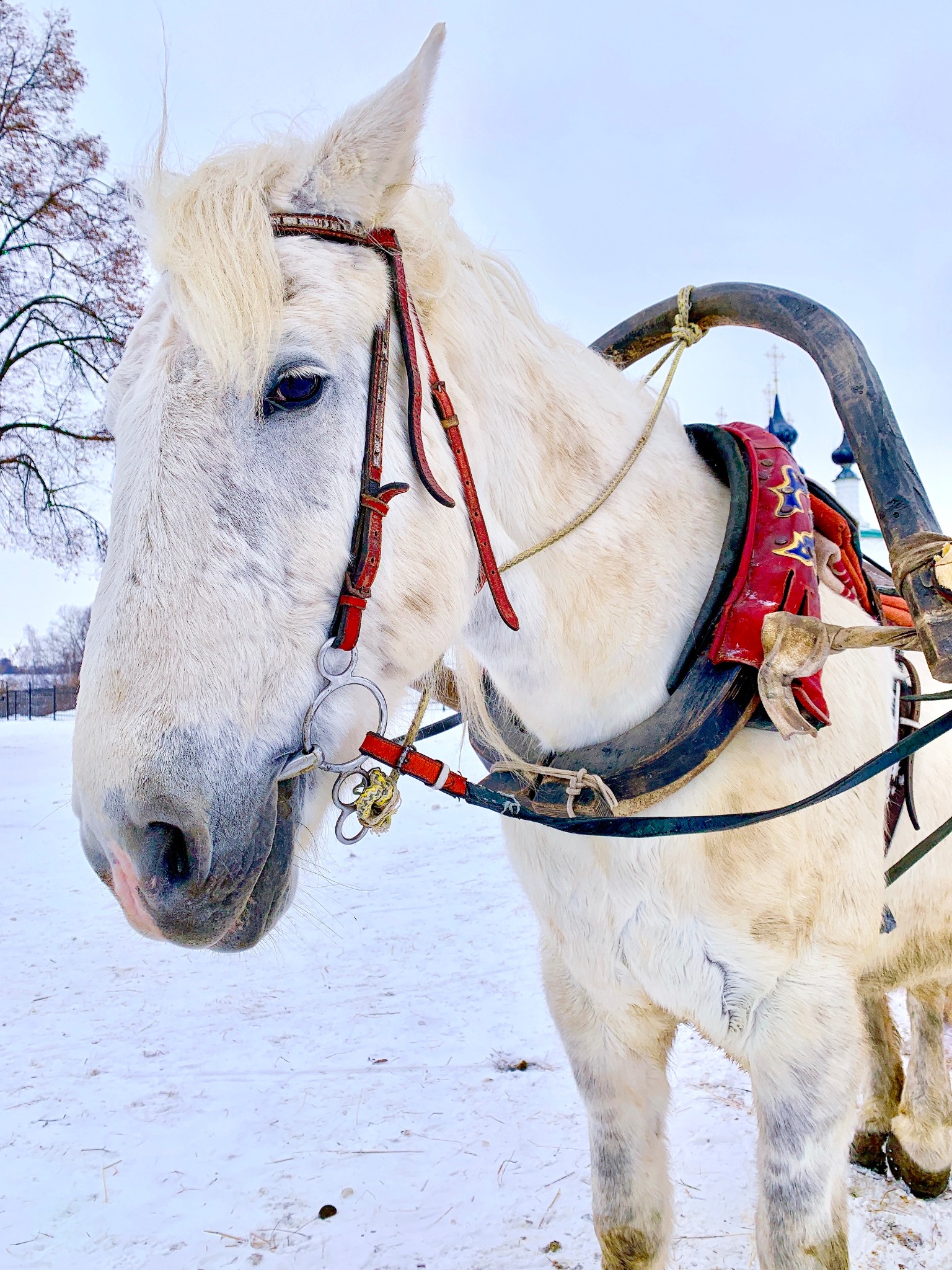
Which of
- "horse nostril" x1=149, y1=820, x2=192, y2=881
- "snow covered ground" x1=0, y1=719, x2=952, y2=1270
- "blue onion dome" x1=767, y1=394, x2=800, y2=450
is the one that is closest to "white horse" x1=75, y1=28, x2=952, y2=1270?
"horse nostril" x1=149, y1=820, x2=192, y2=881

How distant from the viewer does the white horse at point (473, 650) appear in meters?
1.02

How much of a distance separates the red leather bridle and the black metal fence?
32.2 metres

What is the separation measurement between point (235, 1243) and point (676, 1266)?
1309mm

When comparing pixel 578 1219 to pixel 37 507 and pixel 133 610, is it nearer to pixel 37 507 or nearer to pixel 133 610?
pixel 133 610

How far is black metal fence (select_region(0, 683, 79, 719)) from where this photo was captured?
29750mm

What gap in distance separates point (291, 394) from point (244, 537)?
0.23 metres

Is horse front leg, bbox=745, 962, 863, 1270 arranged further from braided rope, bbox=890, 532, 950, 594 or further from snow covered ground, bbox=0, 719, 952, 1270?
snow covered ground, bbox=0, 719, 952, 1270

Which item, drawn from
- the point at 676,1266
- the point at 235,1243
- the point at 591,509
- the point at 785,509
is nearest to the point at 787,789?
the point at 785,509

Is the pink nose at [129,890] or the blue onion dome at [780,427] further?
the blue onion dome at [780,427]

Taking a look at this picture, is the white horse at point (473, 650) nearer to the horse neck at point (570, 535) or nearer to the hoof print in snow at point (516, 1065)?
the horse neck at point (570, 535)

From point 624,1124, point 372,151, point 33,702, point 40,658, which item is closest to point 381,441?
point 372,151

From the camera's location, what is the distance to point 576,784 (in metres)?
1.46

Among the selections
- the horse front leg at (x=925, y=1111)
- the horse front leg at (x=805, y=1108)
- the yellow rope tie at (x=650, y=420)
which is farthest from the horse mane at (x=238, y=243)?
the horse front leg at (x=925, y=1111)

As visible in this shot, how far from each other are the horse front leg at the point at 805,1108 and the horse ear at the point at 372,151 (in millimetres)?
1597
